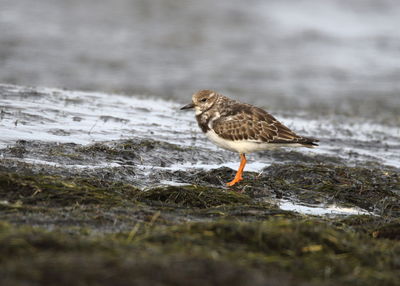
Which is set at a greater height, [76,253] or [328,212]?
[76,253]

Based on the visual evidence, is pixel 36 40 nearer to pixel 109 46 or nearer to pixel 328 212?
pixel 109 46

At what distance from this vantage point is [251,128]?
25.2 feet

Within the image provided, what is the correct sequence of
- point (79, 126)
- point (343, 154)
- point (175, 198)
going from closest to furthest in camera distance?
1. point (175, 198)
2. point (79, 126)
3. point (343, 154)

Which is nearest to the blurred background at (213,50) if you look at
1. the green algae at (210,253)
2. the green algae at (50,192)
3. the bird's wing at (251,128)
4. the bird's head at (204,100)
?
the bird's head at (204,100)

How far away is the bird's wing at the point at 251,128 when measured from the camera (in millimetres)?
7609

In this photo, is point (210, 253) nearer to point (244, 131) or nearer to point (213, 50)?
point (244, 131)

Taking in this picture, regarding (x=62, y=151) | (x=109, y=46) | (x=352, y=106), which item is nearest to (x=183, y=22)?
(x=109, y=46)

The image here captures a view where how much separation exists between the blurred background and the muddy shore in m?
4.70

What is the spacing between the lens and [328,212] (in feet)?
21.7

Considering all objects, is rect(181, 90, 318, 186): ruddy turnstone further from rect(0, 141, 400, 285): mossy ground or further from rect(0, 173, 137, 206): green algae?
rect(0, 173, 137, 206): green algae

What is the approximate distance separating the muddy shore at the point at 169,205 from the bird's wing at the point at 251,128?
46cm

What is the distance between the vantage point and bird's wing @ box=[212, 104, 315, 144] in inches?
300

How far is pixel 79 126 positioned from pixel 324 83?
11.1 metres

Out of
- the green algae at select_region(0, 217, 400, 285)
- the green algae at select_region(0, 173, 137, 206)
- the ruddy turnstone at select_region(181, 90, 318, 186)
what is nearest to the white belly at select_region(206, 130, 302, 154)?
the ruddy turnstone at select_region(181, 90, 318, 186)
